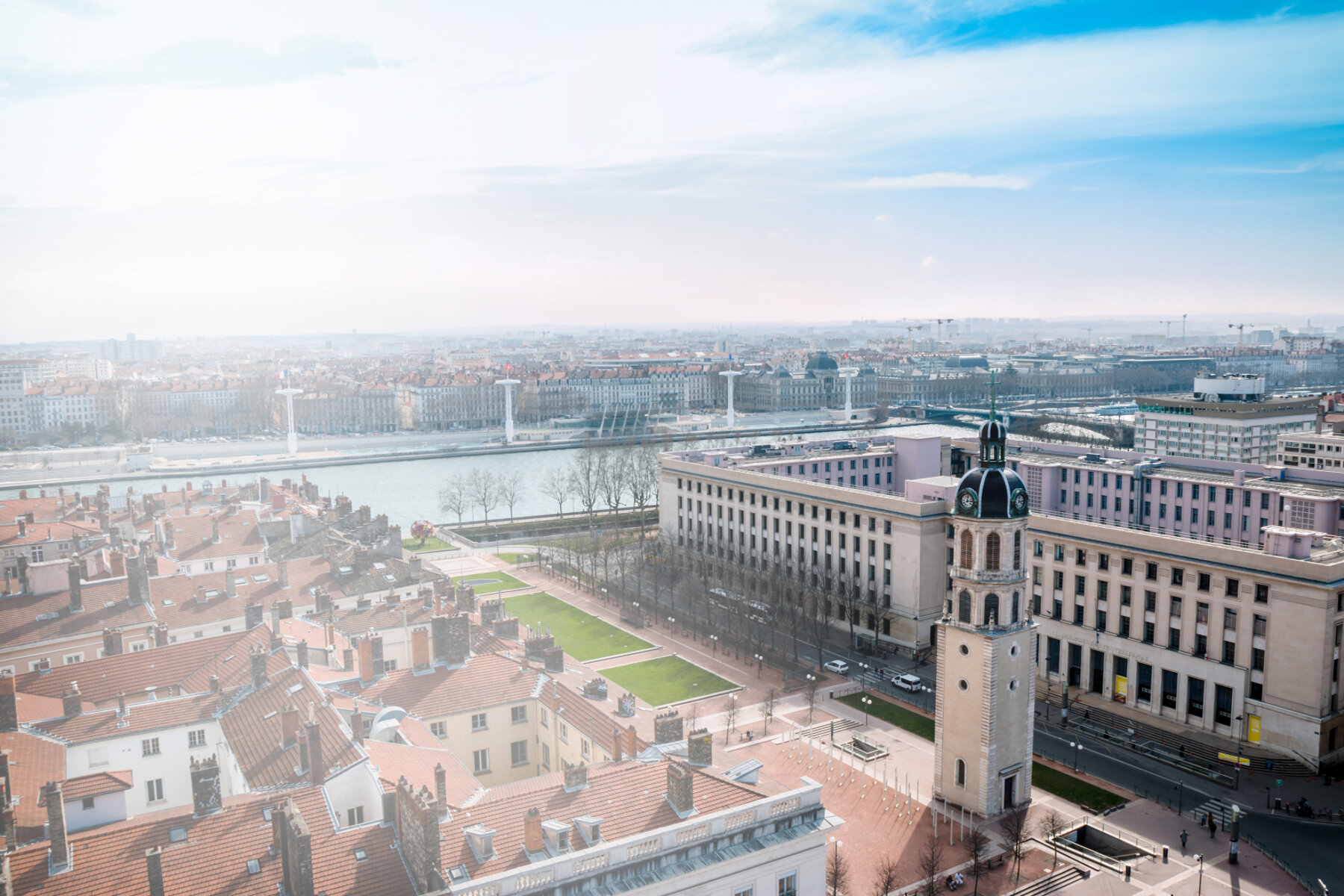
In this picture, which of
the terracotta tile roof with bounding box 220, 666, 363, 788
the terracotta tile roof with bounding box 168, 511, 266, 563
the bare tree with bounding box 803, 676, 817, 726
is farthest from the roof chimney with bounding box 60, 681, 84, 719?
the bare tree with bounding box 803, 676, 817, 726

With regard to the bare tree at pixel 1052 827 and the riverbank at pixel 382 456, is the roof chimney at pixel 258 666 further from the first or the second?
the bare tree at pixel 1052 827

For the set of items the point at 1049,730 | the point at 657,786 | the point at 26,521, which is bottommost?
the point at 1049,730

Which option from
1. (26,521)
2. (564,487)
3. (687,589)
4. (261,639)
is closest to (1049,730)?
(687,589)

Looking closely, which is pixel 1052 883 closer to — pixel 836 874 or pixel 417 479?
pixel 836 874

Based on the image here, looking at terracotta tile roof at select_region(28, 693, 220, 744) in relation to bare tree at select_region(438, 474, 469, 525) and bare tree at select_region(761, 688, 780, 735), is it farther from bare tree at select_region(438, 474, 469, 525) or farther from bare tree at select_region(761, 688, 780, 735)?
bare tree at select_region(438, 474, 469, 525)

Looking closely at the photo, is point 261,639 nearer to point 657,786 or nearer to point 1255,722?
point 657,786

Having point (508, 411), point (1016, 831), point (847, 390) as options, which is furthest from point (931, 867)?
point (847, 390)
